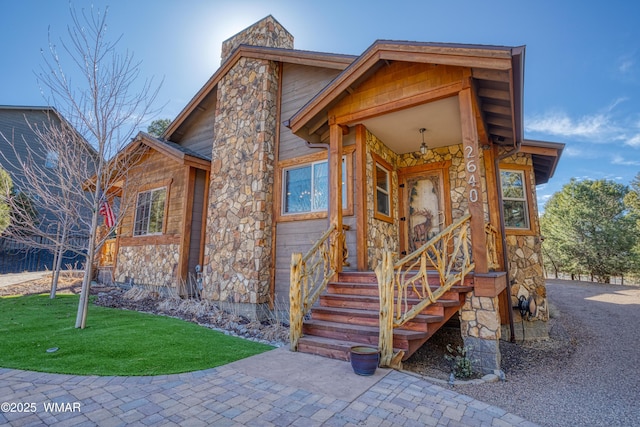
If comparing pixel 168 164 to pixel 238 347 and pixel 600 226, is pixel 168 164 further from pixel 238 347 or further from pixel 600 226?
pixel 600 226

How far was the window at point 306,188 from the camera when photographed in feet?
22.4

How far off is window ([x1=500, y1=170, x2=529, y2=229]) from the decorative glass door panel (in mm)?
1425

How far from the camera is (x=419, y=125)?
599 cm

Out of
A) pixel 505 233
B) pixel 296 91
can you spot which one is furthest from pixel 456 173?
pixel 296 91

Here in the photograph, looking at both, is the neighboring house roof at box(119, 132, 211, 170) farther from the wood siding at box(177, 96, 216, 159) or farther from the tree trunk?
the tree trunk

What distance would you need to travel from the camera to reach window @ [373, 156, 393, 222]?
21.4 ft

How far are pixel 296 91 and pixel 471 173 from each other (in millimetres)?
→ 5176

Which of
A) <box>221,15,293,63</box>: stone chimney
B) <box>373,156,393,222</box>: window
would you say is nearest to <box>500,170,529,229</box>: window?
<box>373,156,393,222</box>: window

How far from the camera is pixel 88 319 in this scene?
5.86 meters

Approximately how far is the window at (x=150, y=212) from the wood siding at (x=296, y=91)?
4758 mm

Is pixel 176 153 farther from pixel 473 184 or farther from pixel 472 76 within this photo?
pixel 473 184

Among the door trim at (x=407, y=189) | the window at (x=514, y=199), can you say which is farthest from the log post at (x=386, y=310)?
the window at (x=514, y=199)

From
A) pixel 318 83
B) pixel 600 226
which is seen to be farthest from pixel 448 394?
pixel 600 226

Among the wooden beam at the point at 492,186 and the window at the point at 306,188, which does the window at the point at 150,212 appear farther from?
the wooden beam at the point at 492,186
